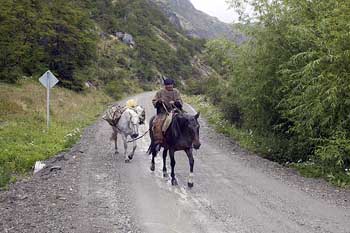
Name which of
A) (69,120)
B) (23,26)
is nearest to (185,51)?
(23,26)

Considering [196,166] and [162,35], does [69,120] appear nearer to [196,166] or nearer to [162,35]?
[196,166]

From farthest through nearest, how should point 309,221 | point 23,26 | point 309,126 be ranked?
1. point 23,26
2. point 309,126
3. point 309,221

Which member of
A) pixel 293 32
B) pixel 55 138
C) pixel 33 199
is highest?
pixel 293 32

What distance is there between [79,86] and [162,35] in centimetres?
6672

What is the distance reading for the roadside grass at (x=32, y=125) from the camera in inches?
525

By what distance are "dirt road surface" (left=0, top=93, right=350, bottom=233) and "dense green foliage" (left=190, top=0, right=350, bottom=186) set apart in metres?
1.39

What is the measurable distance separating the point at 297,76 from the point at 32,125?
442 inches

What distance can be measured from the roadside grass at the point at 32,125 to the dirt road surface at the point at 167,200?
1.05 meters

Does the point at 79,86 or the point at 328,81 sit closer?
the point at 328,81

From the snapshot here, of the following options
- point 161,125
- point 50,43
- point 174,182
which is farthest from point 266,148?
point 50,43

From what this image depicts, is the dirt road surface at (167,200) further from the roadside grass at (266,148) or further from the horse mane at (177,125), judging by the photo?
the horse mane at (177,125)

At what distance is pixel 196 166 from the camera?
1295 centimetres

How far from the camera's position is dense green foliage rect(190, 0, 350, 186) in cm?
1141

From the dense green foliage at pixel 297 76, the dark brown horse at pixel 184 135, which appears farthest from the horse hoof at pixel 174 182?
the dense green foliage at pixel 297 76
